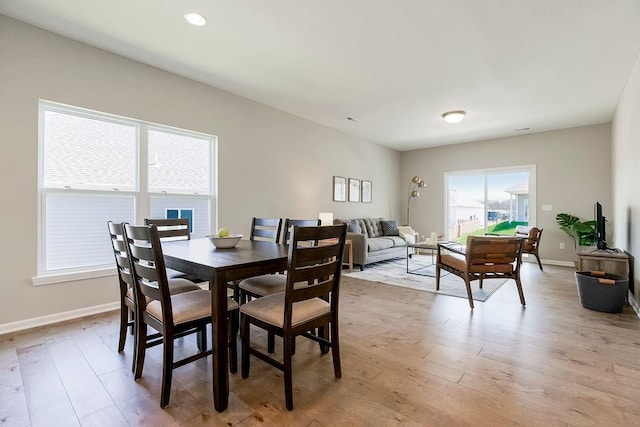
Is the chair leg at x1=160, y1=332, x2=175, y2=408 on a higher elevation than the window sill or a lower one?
lower

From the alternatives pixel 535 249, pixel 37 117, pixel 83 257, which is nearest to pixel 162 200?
pixel 83 257

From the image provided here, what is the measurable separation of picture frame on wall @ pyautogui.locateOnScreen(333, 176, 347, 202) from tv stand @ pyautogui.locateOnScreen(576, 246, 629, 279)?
3848mm

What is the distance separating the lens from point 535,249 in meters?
5.42

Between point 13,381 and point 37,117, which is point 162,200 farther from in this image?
point 13,381

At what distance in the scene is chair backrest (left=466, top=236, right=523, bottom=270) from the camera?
10.9 ft

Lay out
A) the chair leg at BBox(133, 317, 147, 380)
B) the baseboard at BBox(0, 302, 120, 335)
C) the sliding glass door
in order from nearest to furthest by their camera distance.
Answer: the chair leg at BBox(133, 317, 147, 380)
the baseboard at BBox(0, 302, 120, 335)
the sliding glass door

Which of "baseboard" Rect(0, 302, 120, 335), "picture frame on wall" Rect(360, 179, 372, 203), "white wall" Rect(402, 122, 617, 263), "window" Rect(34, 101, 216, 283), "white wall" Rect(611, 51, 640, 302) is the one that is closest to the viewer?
"baseboard" Rect(0, 302, 120, 335)

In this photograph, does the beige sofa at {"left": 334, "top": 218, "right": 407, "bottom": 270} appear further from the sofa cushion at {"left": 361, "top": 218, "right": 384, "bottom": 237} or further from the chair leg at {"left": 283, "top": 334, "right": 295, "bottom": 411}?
the chair leg at {"left": 283, "top": 334, "right": 295, "bottom": 411}

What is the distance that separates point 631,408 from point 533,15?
2797mm

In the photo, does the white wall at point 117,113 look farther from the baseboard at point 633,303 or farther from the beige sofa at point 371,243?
the baseboard at point 633,303

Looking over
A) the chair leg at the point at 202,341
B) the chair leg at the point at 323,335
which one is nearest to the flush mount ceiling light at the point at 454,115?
the chair leg at the point at 323,335

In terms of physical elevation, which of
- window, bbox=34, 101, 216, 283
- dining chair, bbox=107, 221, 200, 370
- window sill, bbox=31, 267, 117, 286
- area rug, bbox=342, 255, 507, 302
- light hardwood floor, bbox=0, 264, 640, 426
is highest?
window, bbox=34, 101, 216, 283

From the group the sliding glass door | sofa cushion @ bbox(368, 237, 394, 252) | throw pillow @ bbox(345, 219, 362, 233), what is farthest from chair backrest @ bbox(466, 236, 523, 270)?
the sliding glass door

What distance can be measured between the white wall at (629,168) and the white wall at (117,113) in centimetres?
423
